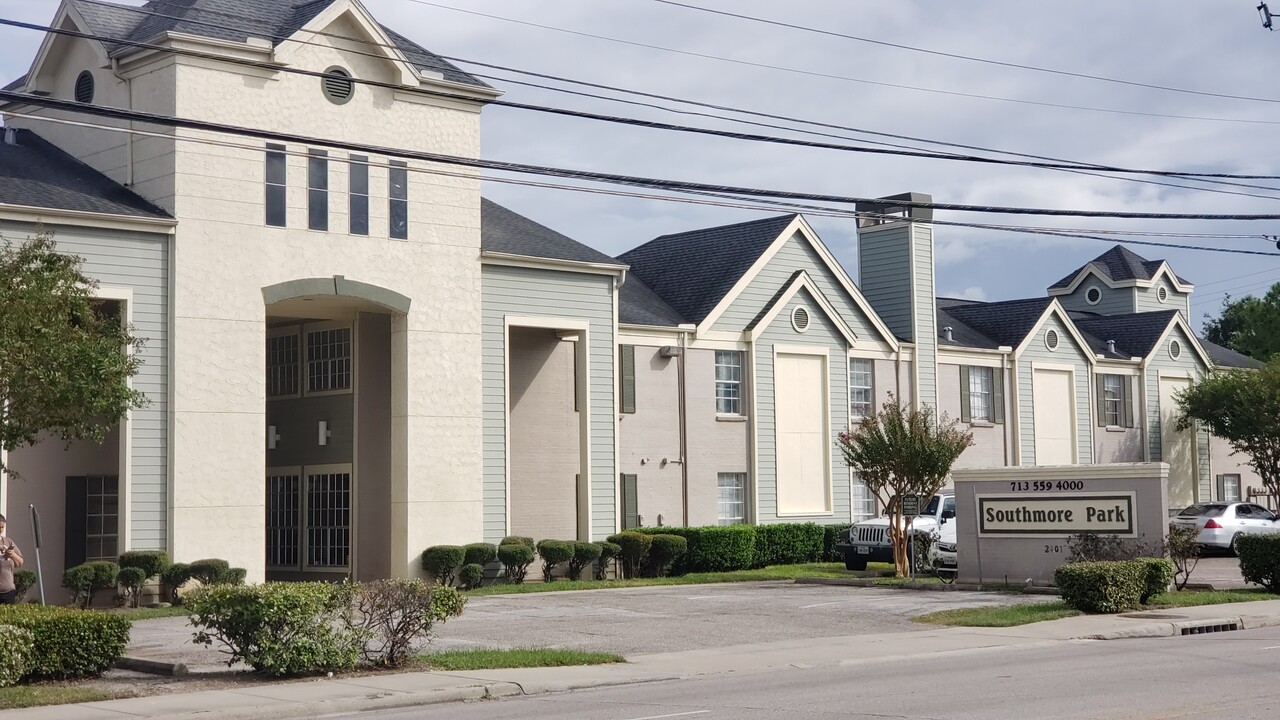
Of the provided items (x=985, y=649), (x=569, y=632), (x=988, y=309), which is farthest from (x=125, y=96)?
(x=988, y=309)

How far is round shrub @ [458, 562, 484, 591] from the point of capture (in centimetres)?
3050

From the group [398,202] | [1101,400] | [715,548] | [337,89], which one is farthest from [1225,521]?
[337,89]

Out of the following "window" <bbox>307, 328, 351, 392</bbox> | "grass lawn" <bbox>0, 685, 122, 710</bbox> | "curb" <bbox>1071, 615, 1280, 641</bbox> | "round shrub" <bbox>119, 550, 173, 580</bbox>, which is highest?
"window" <bbox>307, 328, 351, 392</bbox>

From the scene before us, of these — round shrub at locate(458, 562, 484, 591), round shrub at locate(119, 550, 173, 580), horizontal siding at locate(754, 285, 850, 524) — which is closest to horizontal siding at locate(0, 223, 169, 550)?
round shrub at locate(119, 550, 173, 580)

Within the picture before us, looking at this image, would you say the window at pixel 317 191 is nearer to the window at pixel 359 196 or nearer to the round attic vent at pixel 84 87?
the window at pixel 359 196

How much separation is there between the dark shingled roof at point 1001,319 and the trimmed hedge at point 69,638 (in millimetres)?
33752

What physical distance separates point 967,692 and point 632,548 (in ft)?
63.4

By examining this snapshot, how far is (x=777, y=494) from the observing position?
3881cm

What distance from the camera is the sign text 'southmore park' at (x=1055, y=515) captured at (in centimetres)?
2670

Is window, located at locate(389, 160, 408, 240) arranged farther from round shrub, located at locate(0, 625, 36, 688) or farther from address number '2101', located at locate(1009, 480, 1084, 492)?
round shrub, located at locate(0, 625, 36, 688)

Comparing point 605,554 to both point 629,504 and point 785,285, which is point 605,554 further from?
point 785,285

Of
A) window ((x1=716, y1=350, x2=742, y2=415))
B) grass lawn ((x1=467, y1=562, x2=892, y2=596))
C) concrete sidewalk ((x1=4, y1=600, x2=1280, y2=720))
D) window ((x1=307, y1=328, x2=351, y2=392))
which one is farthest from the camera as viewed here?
window ((x1=716, y1=350, x2=742, y2=415))

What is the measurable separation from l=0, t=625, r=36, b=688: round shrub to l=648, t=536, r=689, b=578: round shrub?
63.2 ft

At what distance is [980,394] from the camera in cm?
4550
